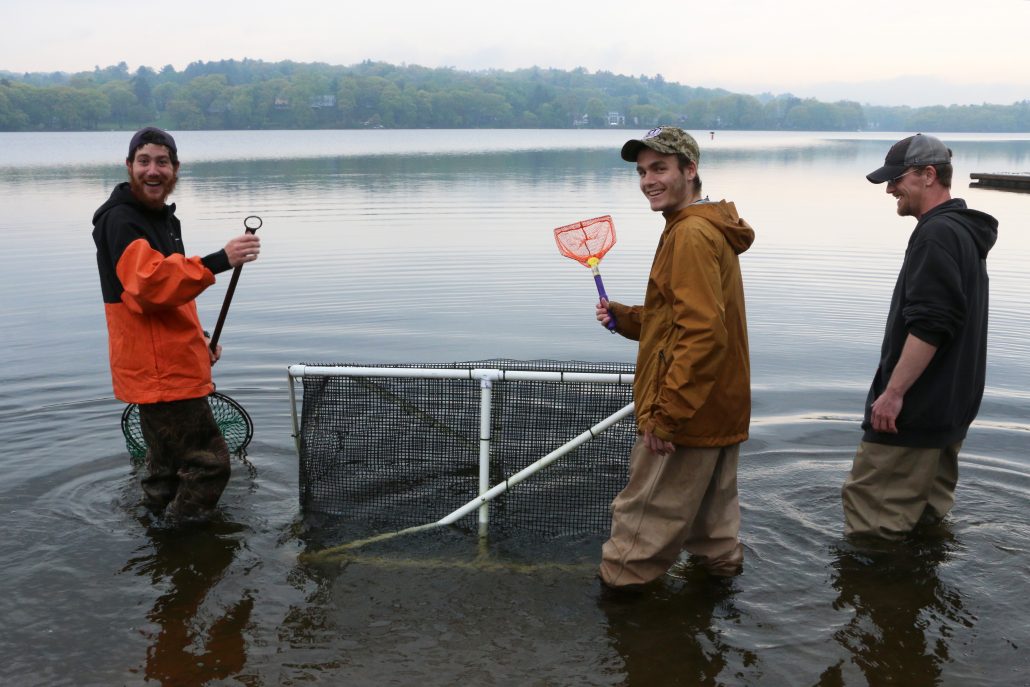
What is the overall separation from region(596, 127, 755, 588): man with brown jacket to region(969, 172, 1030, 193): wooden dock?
3409 cm

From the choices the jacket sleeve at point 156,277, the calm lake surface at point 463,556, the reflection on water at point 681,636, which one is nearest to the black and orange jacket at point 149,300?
the jacket sleeve at point 156,277

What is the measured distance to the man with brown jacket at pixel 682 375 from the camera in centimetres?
395

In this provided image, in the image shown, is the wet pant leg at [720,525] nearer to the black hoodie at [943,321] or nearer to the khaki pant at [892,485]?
the khaki pant at [892,485]

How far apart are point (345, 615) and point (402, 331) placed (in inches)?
291

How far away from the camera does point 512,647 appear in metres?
4.36

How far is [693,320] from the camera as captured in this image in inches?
155

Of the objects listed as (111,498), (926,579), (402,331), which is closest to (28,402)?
(111,498)

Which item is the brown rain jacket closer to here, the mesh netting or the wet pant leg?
the wet pant leg

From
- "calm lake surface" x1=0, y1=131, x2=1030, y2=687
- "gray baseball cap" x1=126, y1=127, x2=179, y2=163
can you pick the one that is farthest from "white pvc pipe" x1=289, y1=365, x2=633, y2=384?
"gray baseball cap" x1=126, y1=127, x2=179, y2=163

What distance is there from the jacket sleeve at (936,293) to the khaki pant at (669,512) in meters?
1.18

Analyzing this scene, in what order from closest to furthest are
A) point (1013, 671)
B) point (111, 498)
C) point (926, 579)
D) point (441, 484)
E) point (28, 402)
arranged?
point (1013, 671), point (926, 579), point (441, 484), point (111, 498), point (28, 402)

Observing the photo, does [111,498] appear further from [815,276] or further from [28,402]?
[815,276]

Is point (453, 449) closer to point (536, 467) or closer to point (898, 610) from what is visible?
point (536, 467)

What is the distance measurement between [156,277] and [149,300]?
0.44 feet
